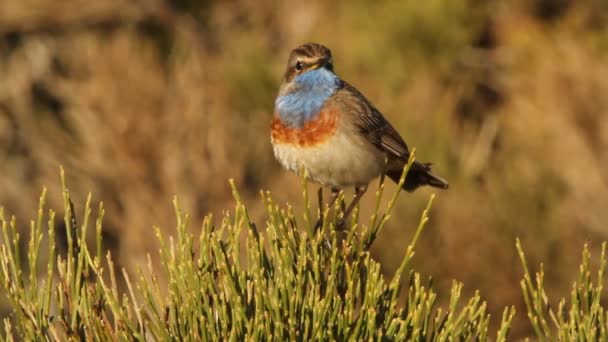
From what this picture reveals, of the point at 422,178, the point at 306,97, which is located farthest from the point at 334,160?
the point at 422,178

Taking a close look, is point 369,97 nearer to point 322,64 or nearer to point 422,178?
point 422,178

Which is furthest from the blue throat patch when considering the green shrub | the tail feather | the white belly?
the green shrub

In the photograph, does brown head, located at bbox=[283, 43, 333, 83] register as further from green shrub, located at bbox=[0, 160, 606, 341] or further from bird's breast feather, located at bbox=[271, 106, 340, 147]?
green shrub, located at bbox=[0, 160, 606, 341]

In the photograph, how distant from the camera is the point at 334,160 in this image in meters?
5.72

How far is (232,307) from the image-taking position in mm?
3783

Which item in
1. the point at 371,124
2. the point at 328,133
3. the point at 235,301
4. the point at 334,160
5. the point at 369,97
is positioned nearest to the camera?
the point at 235,301

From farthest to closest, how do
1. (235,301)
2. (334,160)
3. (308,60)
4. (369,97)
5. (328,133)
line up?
1. (369,97)
2. (308,60)
3. (328,133)
4. (334,160)
5. (235,301)

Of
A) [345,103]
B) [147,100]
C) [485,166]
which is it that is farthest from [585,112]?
[147,100]

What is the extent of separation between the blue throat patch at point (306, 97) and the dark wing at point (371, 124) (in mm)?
77

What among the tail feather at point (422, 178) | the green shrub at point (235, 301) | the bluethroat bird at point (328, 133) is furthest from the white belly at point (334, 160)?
the green shrub at point (235, 301)

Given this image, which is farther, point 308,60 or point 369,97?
point 369,97

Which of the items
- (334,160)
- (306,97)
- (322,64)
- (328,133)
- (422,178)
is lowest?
(422,178)

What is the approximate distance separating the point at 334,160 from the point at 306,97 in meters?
0.37

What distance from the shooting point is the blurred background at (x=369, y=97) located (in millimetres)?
7680
